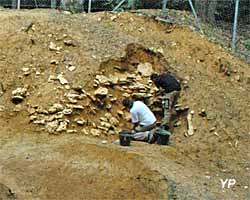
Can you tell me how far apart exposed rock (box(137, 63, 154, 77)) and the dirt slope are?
5.1 inches

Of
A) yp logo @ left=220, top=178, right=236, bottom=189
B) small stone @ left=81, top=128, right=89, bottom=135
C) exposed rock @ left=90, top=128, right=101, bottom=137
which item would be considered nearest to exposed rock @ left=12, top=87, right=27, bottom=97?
small stone @ left=81, top=128, right=89, bottom=135

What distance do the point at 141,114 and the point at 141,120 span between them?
0.47 ft

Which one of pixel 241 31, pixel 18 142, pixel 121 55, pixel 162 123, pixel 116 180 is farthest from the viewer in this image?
pixel 241 31

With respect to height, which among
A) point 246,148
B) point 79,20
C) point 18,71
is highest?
point 79,20

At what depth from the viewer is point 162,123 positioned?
1259 cm

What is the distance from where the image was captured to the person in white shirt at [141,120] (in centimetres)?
1206

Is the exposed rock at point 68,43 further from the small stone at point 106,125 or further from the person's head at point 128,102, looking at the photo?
the small stone at point 106,125

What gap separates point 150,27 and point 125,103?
326cm

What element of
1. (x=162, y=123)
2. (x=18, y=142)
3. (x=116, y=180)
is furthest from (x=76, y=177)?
(x=162, y=123)

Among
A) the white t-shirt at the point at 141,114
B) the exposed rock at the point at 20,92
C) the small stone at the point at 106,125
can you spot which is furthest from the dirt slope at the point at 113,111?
the white t-shirt at the point at 141,114

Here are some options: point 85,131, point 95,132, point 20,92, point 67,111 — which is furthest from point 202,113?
point 20,92

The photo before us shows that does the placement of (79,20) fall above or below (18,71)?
above

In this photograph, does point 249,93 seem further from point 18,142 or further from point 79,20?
point 18,142

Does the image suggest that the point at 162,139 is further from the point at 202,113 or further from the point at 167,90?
the point at 202,113
